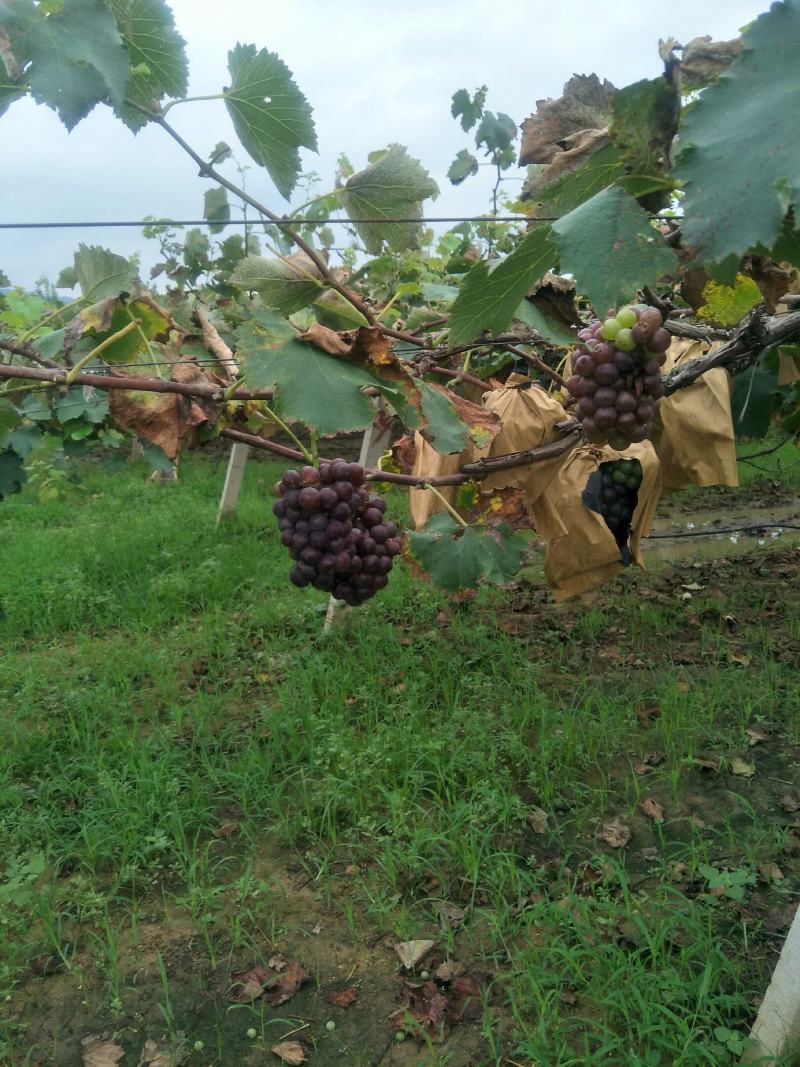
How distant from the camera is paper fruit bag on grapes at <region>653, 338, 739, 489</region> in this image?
2107mm

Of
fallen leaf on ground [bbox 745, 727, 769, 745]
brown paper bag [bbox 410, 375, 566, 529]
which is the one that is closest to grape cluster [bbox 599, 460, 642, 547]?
brown paper bag [bbox 410, 375, 566, 529]

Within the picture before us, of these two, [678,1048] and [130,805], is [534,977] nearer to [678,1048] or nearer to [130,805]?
[678,1048]

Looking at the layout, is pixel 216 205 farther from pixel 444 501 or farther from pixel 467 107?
pixel 444 501

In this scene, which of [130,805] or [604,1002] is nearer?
[604,1002]

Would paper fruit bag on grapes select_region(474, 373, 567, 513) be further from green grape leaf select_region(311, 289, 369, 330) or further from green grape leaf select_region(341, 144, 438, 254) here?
green grape leaf select_region(311, 289, 369, 330)

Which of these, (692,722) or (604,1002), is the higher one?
(692,722)

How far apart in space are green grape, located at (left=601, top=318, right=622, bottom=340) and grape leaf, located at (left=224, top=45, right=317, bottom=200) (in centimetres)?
59

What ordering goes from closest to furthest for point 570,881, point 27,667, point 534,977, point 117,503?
point 534,977 < point 570,881 < point 27,667 < point 117,503

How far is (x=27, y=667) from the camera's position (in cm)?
389

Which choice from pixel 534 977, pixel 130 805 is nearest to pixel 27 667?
pixel 130 805

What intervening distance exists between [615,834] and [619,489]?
1.02 meters

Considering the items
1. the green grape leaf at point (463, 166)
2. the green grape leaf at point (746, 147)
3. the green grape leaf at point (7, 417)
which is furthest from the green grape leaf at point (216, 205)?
the green grape leaf at point (746, 147)

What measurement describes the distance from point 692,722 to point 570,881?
2.85 ft

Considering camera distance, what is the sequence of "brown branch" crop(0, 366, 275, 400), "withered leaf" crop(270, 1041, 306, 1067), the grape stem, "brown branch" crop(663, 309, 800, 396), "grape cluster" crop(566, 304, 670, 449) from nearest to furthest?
"grape cluster" crop(566, 304, 670, 449) < "brown branch" crop(0, 366, 275, 400) < "brown branch" crop(663, 309, 800, 396) < the grape stem < "withered leaf" crop(270, 1041, 306, 1067)
